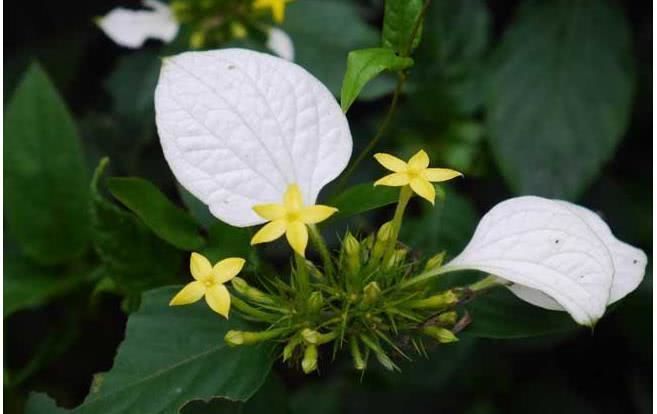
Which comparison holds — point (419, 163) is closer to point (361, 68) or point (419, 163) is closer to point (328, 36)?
point (361, 68)

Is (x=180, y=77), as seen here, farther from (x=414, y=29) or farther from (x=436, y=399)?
(x=436, y=399)

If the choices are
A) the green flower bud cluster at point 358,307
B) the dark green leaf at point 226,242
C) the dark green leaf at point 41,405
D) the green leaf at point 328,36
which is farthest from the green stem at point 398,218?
the green leaf at point 328,36

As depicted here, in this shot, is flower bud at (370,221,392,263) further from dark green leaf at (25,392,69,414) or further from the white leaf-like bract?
dark green leaf at (25,392,69,414)

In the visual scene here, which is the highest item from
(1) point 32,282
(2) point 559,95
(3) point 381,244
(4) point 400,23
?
(4) point 400,23

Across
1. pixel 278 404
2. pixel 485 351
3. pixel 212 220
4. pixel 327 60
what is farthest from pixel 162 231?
pixel 485 351

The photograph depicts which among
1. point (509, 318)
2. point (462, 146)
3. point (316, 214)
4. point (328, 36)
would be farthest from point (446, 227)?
point (316, 214)

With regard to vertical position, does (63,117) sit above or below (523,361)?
above

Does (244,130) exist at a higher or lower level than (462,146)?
higher

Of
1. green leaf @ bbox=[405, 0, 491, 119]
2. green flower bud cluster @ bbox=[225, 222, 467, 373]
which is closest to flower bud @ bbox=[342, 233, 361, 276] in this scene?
green flower bud cluster @ bbox=[225, 222, 467, 373]
